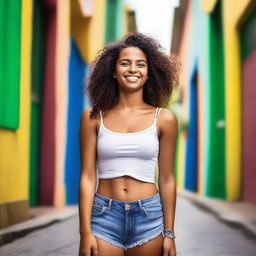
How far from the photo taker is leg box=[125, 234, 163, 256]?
8.33 feet

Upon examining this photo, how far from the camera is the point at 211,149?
15.4 meters

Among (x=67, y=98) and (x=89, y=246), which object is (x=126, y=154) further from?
(x=67, y=98)

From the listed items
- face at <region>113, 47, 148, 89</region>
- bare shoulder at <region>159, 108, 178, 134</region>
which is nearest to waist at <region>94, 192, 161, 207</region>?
bare shoulder at <region>159, 108, 178, 134</region>

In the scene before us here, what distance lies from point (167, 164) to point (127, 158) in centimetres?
25

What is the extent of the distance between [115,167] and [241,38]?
11.0m

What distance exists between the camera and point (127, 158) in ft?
8.55

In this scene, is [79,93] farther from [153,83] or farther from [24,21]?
[153,83]

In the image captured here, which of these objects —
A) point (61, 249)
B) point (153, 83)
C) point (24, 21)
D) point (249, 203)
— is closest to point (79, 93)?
point (249, 203)

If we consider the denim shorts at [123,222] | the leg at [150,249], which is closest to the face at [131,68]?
the denim shorts at [123,222]

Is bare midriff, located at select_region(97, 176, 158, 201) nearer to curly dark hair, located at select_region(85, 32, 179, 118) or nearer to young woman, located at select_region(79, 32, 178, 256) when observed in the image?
young woman, located at select_region(79, 32, 178, 256)

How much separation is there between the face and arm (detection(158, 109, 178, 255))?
205mm

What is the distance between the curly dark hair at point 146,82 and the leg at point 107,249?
2.22ft

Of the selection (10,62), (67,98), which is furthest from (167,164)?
(67,98)

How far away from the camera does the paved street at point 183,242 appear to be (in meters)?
5.39
